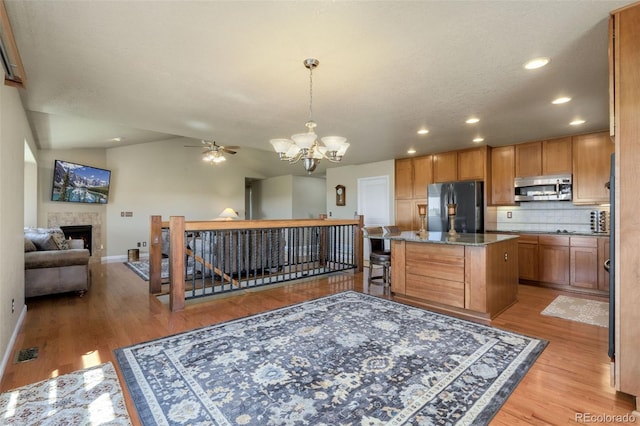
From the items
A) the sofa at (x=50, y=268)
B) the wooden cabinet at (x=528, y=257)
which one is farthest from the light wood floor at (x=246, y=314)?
the wooden cabinet at (x=528, y=257)

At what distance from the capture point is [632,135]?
5.60 ft

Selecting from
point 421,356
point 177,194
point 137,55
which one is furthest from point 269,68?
point 177,194

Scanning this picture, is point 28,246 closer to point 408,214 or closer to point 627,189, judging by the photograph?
point 627,189

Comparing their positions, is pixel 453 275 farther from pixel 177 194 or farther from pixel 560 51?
pixel 177 194

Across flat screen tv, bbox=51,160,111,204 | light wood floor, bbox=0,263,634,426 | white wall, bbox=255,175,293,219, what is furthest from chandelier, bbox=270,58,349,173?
white wall, bbox=255,175,293,219

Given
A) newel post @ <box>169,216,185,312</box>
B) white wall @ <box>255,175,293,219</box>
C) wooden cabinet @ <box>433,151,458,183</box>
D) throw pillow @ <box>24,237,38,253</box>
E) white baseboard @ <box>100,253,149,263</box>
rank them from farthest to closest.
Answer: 1. white wall @ <box>255,175,293,219</box>
2. white baseboard @ <box>100,253,149,263</box>
3. wooden cabinet @ <box>433,151,458,183</box>
4. throw pillow @ <box>24,237,38,253</box>
5. newel post @ <box>169,216,185,312</box>

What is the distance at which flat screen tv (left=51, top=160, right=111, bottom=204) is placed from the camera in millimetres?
6352

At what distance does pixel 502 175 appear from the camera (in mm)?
5266

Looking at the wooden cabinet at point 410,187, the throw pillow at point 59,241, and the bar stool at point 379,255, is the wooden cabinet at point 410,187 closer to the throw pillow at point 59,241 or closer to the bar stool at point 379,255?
the bar stool at point 379,255

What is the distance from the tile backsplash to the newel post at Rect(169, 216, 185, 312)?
4968 millimetres

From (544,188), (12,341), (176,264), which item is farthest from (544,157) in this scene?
(12,341)

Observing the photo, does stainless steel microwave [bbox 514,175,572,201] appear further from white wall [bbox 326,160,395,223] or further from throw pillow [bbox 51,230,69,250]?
throw pillow [bbox 51,230,69,250]

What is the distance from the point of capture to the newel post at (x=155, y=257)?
13.9 feet

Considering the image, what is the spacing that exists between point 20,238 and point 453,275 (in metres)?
4.58
